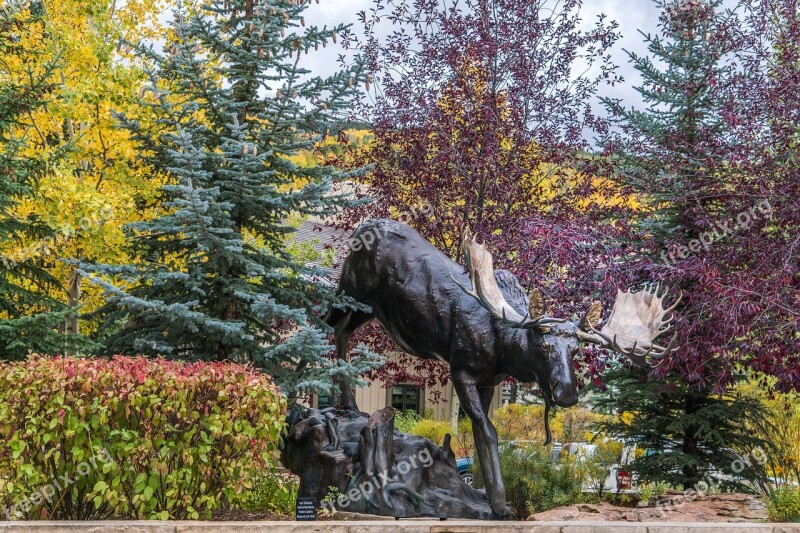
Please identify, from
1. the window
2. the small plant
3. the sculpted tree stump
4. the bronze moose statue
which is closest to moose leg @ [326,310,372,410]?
the bronze moose statue

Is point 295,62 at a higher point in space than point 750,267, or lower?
higher

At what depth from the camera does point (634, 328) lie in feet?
25.5


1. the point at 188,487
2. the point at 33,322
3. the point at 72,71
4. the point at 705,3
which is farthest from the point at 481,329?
the point at 72,71

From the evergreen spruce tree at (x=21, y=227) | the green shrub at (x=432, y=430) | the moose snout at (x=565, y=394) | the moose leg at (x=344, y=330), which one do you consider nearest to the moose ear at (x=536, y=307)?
the moose snout at (x=565, y=394)

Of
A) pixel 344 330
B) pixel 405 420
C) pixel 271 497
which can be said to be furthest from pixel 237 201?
pixel 405 420

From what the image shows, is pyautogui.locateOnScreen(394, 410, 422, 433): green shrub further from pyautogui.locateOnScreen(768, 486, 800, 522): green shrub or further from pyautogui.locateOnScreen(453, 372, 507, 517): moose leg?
pyautogui.locateOnScreen(453, 372, 507, 517): moose leg

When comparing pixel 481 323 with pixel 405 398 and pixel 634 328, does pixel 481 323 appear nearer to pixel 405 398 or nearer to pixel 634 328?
pixel 634 328

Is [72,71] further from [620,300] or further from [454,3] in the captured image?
[620,300]

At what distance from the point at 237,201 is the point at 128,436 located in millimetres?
3401

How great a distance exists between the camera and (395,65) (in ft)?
42.4

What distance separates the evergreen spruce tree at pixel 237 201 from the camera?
9023 mm

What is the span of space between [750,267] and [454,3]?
231 inches

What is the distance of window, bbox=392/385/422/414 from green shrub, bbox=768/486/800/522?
16.0 m

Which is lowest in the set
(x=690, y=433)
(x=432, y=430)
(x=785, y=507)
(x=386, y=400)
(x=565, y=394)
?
(x=785, y=507)
